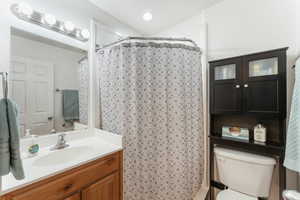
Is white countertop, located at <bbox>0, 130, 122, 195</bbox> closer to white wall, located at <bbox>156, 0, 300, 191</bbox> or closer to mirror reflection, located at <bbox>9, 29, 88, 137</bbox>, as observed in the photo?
mirror reflection, located at <bbox>9, 29, 88, 137</bbox>

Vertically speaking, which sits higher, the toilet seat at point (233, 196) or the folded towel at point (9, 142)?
the folded towel at point (9, 142)

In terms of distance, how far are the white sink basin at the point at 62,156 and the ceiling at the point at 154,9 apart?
1.71 meters

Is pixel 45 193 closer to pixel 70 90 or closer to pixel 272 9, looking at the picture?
pixel 70 90

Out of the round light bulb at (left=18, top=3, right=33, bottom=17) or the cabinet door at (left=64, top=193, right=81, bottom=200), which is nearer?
the cabinet door at (left=64, top=193, right=81, bottom=200)

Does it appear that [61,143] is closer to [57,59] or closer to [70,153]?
[70,153]

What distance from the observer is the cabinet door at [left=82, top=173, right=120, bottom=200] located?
1.05 meters

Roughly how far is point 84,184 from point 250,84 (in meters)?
1.74

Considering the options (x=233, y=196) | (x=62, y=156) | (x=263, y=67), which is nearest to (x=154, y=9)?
(x=263, y=67)

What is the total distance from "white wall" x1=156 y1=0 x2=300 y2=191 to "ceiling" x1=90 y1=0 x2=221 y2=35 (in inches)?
6.3

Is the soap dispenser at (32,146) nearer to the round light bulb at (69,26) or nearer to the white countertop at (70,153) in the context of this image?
the white countertop at (70,153)

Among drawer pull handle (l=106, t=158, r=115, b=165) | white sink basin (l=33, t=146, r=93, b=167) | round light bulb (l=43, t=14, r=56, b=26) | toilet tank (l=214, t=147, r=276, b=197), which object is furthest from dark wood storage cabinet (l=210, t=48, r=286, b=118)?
round light bulb (l=43, t=14, r=56, b=26)

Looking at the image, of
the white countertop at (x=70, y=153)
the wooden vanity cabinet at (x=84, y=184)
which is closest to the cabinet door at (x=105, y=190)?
the wooden vanity cabinet at (x=84, y=184)

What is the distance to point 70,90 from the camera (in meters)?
1.48

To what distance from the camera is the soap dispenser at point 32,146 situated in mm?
1099
